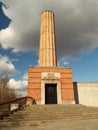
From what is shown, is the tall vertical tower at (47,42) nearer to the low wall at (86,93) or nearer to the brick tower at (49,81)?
the brick tower at (49,81)

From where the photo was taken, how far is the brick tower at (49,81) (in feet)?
62.7

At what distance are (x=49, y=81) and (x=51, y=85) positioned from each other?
2.50ft

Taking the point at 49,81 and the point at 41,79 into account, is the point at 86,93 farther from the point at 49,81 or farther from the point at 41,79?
the point at 41,79

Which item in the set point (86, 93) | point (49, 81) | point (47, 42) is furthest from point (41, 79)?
point (86, 93)

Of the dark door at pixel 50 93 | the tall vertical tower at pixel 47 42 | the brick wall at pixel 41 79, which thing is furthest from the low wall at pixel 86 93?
the tall vertical tower at pixel 47 42

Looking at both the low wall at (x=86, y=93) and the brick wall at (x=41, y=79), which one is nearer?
the brick wall at (x=41, y=79)

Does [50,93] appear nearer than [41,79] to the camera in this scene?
No

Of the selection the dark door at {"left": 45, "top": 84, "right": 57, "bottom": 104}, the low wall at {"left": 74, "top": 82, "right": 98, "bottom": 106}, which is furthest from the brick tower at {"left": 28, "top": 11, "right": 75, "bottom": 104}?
the low wall at {"left": 74, "top": 82, "right": 98, "bottom": 106}

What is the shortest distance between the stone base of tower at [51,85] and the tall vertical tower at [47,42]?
133cm

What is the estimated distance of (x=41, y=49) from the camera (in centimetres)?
2192

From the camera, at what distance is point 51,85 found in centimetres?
2017

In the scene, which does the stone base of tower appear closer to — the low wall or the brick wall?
the brick wall

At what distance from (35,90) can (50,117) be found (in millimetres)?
8786

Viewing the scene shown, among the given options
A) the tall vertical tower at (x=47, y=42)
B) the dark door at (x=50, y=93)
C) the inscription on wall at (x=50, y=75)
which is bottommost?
the dark door at (x=50, y=93)
